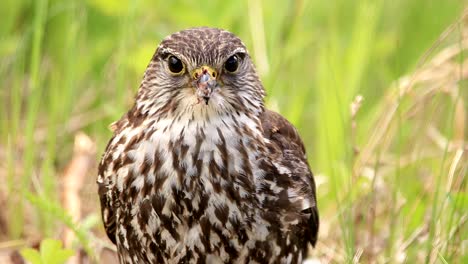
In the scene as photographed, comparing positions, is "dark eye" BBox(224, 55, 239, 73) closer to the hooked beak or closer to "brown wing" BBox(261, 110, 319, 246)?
the hooked beak

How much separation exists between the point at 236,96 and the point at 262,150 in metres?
0.25

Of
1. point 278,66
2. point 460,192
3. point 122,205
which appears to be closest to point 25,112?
point 278,66

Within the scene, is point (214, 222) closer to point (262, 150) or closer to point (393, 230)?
point (262, 150)

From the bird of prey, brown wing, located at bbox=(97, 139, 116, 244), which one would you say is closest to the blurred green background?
brown wing, located at bbox=(97, 139, 116, 244)

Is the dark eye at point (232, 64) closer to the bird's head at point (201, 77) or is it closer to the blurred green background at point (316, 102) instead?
the bird's head at point (201, 77)

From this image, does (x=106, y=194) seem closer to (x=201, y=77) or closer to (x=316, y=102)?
(x=201, y=77)

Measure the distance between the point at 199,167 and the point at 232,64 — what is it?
43cm

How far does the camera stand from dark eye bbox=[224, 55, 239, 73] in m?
4.81

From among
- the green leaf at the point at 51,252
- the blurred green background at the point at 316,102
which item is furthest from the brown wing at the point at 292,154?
the green leaf at the point at 51,252

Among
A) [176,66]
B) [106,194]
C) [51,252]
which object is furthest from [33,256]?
[176,66]

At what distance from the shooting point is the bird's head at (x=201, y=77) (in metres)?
4.72

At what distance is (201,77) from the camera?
15.4 ft

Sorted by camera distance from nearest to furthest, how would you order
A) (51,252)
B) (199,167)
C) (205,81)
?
(205,81) → (199,167) → (51,252)

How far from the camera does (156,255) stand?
4.90m
